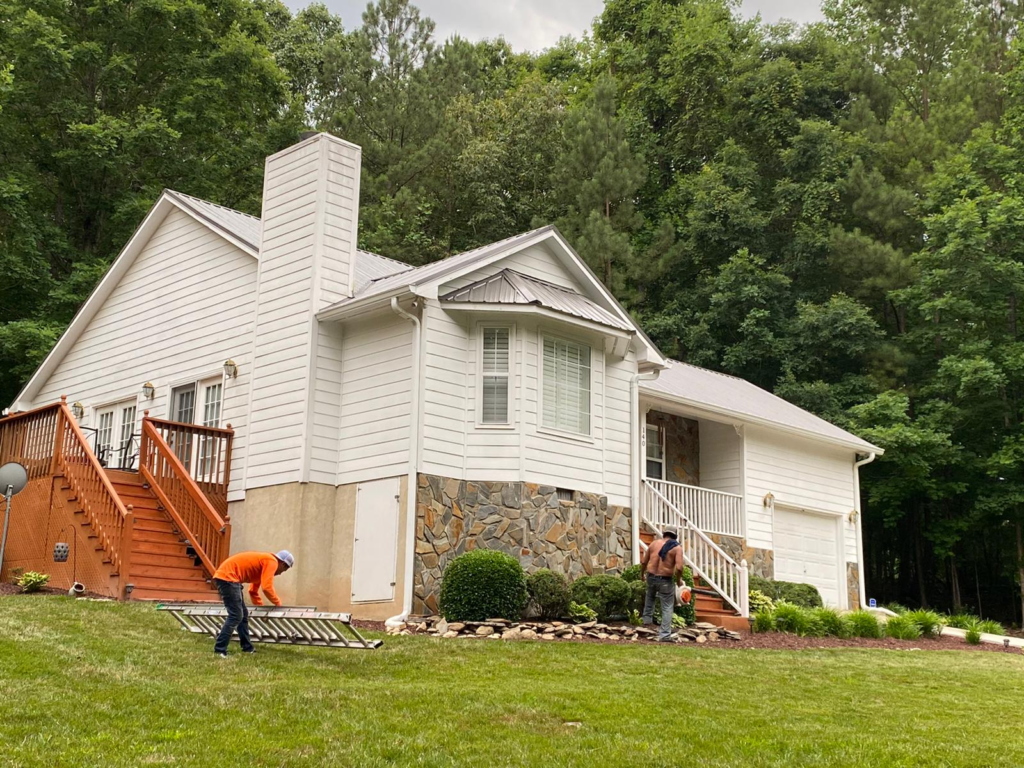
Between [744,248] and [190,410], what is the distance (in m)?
18.9

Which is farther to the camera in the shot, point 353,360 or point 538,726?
point 353,360

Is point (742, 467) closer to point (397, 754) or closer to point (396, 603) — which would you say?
point (396, 603)

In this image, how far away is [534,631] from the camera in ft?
43.8

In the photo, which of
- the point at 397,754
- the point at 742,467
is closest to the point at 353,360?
the point at 742,467

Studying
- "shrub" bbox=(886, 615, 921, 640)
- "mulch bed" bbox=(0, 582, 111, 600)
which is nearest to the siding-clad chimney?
"mulch bed" bbox=(0, 582, 111, 600)

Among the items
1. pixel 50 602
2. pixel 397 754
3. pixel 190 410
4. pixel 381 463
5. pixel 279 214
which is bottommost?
pixel 397 754

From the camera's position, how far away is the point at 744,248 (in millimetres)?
32406

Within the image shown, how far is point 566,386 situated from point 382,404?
2.79 m

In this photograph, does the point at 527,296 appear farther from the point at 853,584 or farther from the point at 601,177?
the point at 601,177

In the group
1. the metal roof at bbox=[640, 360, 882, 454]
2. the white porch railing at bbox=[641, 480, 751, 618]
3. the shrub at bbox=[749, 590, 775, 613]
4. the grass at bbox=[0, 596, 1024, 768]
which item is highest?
the metal roof at bbox=[640, 360, 882, 454]

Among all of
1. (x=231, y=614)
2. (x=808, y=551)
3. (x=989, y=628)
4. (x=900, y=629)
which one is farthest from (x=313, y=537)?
(x=989, y=628)

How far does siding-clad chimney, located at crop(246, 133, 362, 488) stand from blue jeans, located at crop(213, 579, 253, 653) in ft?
17.4

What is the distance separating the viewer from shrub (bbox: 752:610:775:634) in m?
15.9

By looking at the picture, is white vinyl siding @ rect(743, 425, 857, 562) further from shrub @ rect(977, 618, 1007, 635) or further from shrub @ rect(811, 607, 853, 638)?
shrub @ rect(811, 607, 853, 638)
